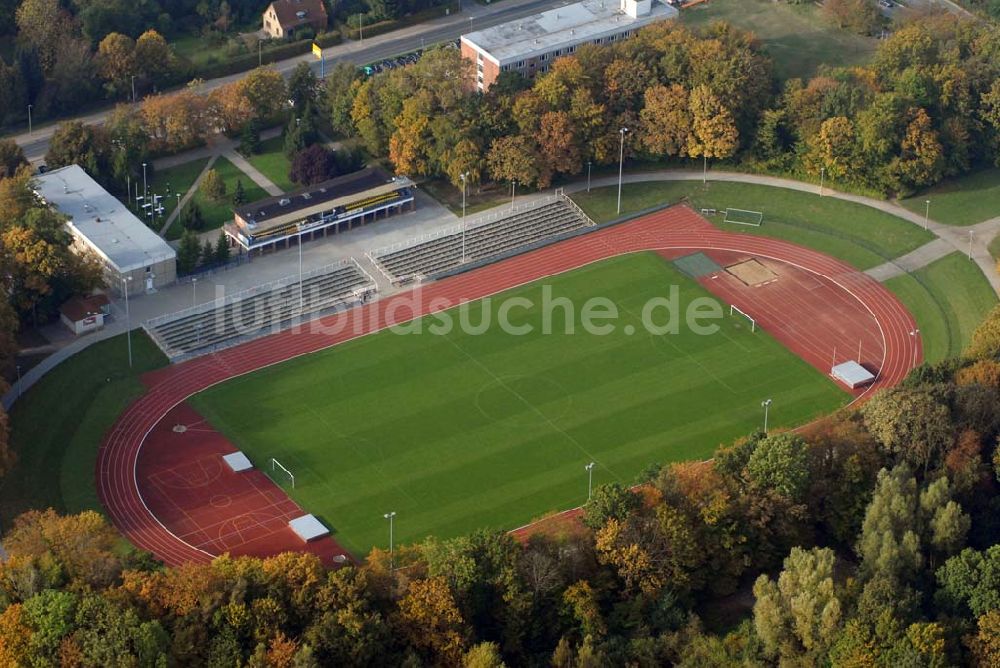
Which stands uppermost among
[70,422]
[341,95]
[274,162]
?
[341,95]

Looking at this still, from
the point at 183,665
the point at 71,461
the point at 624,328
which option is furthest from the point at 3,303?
the point at 624,328

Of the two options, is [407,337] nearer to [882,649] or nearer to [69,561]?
[69,561]

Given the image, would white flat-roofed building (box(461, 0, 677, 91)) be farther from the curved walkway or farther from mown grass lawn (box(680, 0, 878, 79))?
the curved walkway

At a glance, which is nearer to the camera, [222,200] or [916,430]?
[916,430]

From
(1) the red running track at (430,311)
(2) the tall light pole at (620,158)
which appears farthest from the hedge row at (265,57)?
(1) the red running track at (430,311)

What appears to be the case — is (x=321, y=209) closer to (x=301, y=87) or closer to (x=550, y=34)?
(x=301, y=87)

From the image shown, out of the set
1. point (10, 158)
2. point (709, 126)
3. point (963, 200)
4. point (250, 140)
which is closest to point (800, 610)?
point (709, 126)
